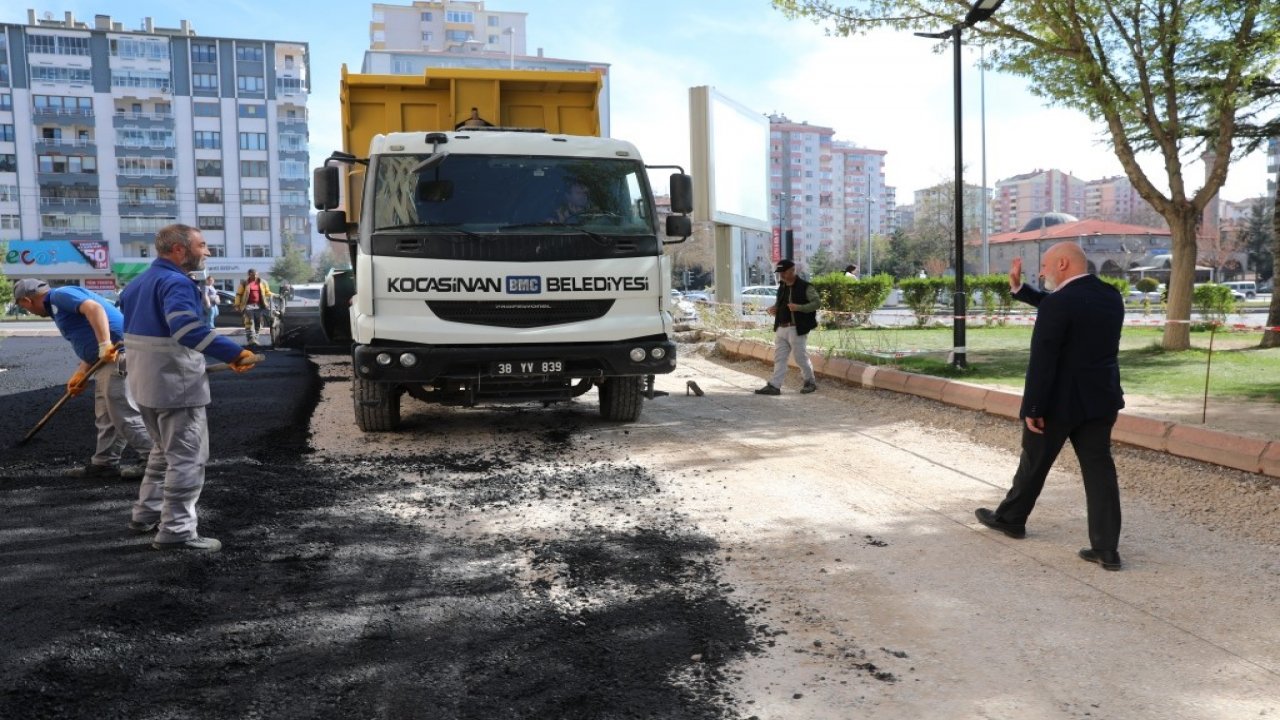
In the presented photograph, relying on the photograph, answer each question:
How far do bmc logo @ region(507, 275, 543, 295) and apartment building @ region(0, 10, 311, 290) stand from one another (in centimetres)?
7180

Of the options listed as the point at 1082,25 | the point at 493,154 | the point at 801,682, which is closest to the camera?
the point at 801,682

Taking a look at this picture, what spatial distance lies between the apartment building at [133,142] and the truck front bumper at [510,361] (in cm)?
7158

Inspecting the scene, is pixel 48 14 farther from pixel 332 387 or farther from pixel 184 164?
pixel 332 387

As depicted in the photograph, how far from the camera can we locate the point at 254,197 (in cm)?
8100

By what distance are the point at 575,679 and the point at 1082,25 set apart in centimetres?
1479

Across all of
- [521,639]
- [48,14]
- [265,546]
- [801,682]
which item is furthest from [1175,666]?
[48,14]

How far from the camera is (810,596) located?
432 cm

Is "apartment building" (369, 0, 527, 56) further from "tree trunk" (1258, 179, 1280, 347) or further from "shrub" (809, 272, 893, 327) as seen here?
"tree trunk" (1258, 179, 1280, 347)

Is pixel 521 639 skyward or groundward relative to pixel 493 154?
groundward

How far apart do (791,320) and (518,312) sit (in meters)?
4.69

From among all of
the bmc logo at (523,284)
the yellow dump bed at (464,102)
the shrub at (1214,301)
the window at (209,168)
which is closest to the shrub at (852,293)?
the shrub at (1214,301)

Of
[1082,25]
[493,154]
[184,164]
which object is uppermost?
[184,164]

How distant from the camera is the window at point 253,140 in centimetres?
8025

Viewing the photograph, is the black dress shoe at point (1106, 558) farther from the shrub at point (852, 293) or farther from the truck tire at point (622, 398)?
the shrub at point (852, 293)
